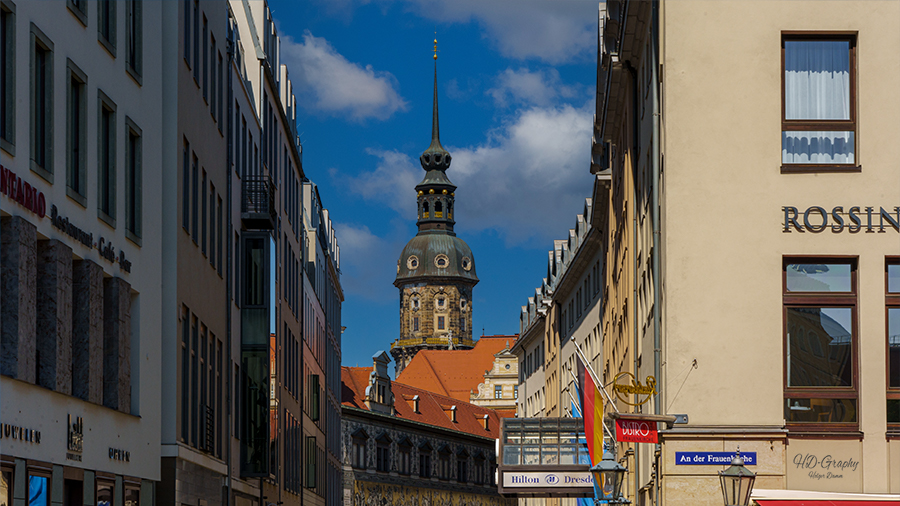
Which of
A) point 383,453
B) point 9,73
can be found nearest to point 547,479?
point 9,73

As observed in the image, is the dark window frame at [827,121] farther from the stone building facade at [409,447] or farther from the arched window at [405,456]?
the arched window at [405,456]

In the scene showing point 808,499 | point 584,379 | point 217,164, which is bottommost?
point 808,499

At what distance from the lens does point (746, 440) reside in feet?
67.0

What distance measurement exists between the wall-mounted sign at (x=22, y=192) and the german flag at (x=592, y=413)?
9719 millimetres

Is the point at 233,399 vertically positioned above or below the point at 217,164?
below

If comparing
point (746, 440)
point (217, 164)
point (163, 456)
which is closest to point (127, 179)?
point (163, 456)

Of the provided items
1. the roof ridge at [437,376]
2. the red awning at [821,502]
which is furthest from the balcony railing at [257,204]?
the roof ridge at [437,376]

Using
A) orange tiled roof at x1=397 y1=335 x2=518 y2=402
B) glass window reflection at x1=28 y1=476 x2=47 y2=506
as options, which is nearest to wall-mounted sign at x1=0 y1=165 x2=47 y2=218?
glass window reflection at x1=28 y1=476 x2=47 y2=506

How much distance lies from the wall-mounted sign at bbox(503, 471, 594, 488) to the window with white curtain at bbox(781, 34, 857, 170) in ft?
57.2

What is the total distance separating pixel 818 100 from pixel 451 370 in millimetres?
144007

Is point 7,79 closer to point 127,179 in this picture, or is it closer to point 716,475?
point 127,179

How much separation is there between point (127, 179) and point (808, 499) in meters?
11.5

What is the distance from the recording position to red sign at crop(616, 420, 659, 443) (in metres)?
19.8

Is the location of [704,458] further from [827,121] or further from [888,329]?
[827,121]
